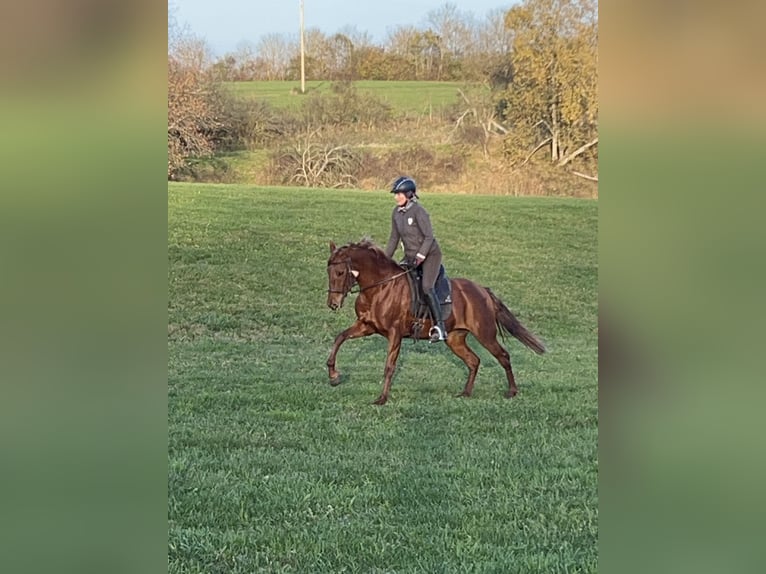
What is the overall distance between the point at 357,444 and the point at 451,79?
63.2ft

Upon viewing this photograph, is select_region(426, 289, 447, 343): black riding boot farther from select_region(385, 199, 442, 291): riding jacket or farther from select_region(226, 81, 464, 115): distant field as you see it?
select_region(226, 81, 464, 115): distant field

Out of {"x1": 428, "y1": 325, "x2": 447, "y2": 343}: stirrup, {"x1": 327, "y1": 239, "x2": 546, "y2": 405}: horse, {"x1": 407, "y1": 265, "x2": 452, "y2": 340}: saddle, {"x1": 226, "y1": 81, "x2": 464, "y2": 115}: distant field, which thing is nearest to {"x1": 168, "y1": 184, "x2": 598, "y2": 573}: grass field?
{"x1": 327, "y1": 239, "x2": 546, "y2": 405}: horse

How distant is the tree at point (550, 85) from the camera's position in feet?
69.4

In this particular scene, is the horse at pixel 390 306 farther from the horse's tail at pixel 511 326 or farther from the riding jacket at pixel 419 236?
the riding jacket at pixel 419 236

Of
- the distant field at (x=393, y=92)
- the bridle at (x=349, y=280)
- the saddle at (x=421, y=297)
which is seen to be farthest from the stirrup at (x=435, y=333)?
the distant field at (x=393, y=92)

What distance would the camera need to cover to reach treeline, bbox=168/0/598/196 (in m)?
21.0

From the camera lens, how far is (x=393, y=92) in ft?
74.4

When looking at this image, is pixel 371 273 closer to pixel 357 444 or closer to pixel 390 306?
pixel 390 306

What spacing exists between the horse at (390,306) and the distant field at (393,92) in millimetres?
15083

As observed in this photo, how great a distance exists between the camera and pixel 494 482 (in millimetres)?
5273
